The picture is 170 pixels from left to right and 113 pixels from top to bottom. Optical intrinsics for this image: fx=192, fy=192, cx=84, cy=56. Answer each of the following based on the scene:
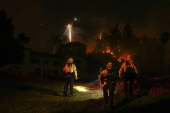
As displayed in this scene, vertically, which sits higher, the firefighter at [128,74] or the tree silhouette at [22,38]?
the tree silhouette at [22,38]

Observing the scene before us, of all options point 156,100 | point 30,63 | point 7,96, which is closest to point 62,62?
point 30,63

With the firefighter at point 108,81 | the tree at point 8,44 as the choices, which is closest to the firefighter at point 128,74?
the firefighter at point 108,81

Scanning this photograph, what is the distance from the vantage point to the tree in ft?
88.3

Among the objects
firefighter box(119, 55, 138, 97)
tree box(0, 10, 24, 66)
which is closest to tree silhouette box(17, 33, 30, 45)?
tree box(0, 10, 24, 66)

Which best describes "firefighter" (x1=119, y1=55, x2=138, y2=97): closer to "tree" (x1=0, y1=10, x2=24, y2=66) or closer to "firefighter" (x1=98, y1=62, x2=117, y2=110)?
"firefighter" (x1=98, y1=62, x2=117, y2=110)

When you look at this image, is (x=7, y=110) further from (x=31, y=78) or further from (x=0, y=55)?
(x=0, y=55)

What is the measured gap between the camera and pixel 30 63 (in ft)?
153

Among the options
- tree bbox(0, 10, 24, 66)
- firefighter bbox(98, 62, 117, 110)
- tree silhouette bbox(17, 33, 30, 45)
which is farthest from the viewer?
tree silhouette bbox(17, 33, 30, 45)

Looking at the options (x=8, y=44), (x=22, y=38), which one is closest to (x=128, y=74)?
(x=8, y=44)

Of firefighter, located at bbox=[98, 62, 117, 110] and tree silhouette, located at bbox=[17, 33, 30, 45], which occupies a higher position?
tree silhouette, located at bbox=[17, 33, 30, 45]

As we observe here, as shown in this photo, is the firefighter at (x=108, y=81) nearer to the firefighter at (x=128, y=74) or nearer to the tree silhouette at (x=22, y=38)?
the firefighter at (x=128, y=74)

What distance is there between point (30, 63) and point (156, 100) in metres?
42.3

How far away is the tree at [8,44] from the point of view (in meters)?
26.9

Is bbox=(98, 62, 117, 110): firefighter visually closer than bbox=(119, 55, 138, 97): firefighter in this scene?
Yes
